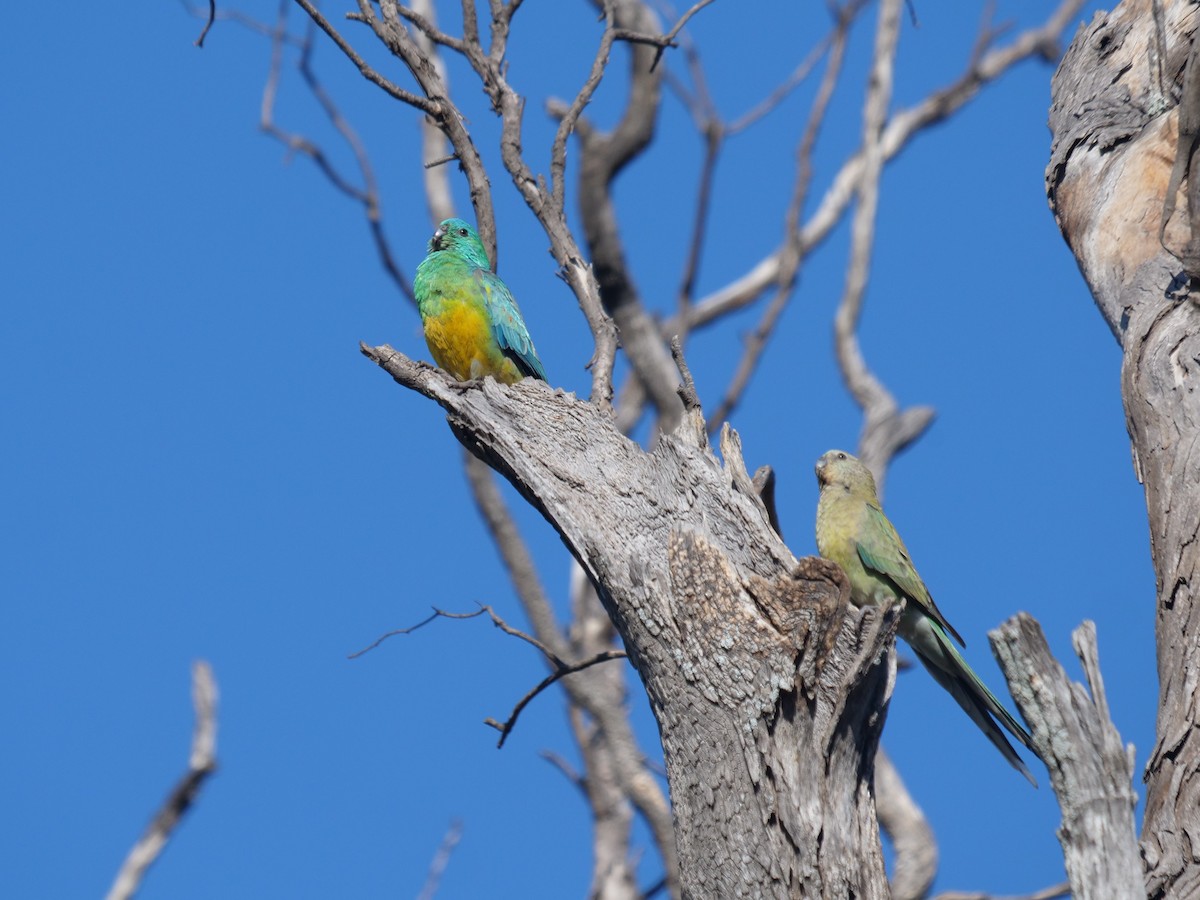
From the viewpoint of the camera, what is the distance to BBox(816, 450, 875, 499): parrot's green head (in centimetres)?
728

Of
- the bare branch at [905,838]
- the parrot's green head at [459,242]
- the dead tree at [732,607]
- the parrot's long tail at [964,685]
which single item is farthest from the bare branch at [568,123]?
the bare branch at [905,838]

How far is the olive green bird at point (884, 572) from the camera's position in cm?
611

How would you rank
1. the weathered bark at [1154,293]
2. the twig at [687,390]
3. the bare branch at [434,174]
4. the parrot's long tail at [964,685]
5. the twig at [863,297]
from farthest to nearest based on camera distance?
the bare branch at [434,174], the twig at [863,297], the parrot's long tail at [964,685], the twig at [687,390], the weathered bark at [1154,293]

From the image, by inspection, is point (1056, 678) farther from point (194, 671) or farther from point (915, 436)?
point (915, 436)

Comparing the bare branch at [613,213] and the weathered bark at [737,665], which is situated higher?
the bare branch at [613,213]

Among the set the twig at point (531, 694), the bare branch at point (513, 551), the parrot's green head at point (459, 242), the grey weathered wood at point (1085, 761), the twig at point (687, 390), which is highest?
the bare branch at point (513, 551)

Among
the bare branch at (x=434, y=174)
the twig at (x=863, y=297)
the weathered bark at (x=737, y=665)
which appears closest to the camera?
the weathered bark at (x=737, y=665)

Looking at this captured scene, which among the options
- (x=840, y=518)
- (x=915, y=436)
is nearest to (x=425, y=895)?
(x=840, y=518)

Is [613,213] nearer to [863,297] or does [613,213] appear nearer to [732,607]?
[863,297]

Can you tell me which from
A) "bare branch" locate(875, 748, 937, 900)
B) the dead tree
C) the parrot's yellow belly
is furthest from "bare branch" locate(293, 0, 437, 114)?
"bare branch" locate(875, 748, 937, 900)

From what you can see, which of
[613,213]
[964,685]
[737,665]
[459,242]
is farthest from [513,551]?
[737,665]

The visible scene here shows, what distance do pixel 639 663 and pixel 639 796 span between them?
7752 millimetres

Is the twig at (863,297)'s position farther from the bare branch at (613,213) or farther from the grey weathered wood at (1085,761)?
the grey weathered wood at (1085,761)

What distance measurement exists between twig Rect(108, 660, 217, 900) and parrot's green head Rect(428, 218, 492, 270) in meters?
3.06
